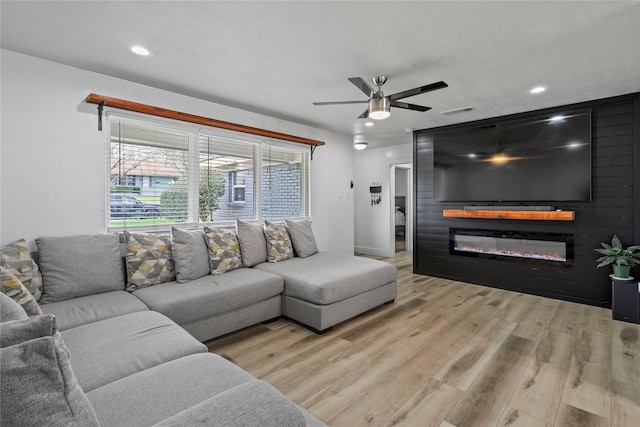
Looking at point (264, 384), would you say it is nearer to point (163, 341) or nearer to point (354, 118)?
point (163, 341)

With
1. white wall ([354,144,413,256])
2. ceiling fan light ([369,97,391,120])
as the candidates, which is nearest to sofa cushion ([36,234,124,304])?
ceiling fan light ([369,97,391,120])

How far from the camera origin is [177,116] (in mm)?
3297

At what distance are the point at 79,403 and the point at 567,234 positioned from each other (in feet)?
15.9

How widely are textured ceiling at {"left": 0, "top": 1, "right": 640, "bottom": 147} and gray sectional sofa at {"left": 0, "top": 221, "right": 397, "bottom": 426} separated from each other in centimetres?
154

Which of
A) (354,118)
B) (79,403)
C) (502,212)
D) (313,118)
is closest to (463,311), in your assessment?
(502,212)

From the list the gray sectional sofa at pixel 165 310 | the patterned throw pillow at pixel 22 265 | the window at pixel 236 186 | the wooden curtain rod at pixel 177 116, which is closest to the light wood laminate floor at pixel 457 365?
the gray sectional sofa at pixel 165 310

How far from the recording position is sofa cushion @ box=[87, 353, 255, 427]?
1.11 metres

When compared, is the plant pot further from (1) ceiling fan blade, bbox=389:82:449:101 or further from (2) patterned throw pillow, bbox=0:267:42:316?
(2) patterned throw pillow, bbox=0:267:42:316

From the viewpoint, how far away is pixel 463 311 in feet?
11.5

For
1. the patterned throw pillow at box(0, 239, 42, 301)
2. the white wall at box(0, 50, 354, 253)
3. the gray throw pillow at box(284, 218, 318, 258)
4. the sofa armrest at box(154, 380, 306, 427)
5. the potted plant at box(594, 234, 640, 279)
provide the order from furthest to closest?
1. the gray throw pillow at box(284, 218, 318, 258)
2. the potted plant at box(594, 234, 640, 279)
3. the white wall at box(0, 50, 354, 253)
4. the patterned throw pillow at box(0, 239, 42, 301)
5. the sofa armrest at box(154, 380, 306, 427)

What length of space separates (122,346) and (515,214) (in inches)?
177

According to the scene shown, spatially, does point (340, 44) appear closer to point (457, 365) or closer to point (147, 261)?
point (147, 261)

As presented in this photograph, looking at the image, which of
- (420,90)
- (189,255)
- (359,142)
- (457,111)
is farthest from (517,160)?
(189,255)

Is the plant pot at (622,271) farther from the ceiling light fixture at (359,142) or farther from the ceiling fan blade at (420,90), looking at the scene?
the ceiling light fixture at (359,142)
